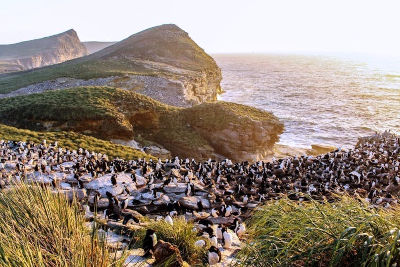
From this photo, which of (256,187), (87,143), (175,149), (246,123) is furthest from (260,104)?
(256,187)

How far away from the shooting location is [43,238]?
199 inches

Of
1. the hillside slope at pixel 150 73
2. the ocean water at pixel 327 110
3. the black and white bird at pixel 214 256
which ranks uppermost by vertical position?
the hillside slope at pixel 150 73

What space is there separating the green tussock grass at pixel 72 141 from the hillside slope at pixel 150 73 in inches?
849

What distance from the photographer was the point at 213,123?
29.2 m

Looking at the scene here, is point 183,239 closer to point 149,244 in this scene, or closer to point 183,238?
point 183,238

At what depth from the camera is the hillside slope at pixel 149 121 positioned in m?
25.2

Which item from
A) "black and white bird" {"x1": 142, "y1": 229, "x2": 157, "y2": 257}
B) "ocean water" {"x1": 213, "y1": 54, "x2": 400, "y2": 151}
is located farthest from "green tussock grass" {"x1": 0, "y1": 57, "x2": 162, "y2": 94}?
"black and white bird" {"x1": 142, "y1": 229, "x2": 157, "y2": 257}

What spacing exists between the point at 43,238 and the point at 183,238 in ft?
9.80

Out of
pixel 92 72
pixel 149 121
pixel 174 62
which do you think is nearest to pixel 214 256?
pixel 149 121

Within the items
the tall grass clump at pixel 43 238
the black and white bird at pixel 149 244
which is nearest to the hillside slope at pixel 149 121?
the black and white bird at pixel 149 244

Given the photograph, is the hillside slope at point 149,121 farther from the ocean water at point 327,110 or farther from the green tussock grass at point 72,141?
the ocean water at point 327,110

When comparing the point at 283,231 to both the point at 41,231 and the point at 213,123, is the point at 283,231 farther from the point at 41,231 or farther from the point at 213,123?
the point at 213,123

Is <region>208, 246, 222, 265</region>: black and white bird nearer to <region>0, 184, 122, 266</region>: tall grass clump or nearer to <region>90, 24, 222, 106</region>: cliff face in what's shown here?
<region>0, 184, 122, 266</region>: tall grass clump

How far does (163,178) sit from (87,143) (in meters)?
10.0
